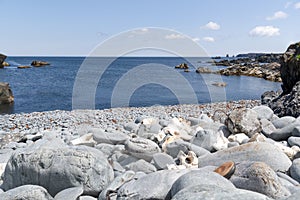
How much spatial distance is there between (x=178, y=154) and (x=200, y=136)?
0.55m

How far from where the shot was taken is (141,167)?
12.1ft

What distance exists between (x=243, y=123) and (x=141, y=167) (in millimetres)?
2106

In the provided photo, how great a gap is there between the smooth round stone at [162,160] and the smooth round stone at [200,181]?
111 cm

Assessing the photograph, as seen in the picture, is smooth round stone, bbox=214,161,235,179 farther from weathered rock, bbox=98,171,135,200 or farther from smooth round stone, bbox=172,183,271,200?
weathered rock, bbox=98,171,135,200

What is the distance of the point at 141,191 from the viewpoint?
8.98ft

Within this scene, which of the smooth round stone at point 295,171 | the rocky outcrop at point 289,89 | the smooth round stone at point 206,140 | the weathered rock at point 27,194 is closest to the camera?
the weathered rock at point 27,194

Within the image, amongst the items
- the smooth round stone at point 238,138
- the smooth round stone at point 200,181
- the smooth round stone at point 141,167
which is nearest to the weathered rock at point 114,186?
the smooth round stone at point 141,167

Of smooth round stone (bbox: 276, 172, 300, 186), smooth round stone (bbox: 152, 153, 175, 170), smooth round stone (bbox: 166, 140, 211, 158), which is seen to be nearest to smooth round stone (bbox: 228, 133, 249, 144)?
smooth round stone (bbox: 166, 140, 211, 158)

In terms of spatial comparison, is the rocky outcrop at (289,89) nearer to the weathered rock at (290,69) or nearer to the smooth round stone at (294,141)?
the weathered rock at (290,69)

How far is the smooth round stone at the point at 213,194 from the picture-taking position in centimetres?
205

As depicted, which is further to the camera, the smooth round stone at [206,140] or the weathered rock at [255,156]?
the smooth round stone at [206,140]

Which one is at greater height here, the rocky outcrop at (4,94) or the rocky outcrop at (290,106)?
the rocky outcrop at (290,106)

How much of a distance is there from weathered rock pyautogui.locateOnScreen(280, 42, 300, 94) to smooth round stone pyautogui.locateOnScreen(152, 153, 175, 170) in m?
7.55

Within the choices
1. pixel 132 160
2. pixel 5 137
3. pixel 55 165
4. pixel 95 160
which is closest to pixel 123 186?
pixel 95 160
